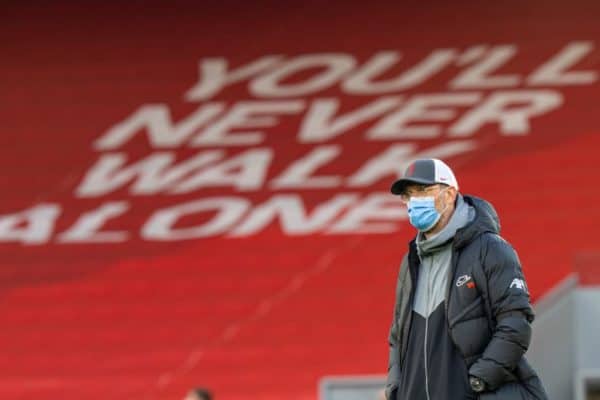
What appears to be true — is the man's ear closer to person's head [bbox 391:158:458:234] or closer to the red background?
person's head [bbox 391:158:458:234]

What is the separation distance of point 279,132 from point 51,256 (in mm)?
1675

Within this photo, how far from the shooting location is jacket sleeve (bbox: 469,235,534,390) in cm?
436

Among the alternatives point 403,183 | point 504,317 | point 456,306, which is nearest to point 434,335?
point 456,306

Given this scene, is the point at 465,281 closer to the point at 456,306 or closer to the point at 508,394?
the point at 456,306

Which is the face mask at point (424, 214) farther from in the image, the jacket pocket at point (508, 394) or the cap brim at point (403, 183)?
the jacket pocket at point (508, 394)

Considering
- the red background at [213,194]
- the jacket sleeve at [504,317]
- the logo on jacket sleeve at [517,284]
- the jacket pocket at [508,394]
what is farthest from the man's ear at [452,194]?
the red background at [213,194]

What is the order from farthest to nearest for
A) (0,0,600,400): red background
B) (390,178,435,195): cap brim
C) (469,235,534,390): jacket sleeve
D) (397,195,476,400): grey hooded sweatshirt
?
(0,0,600,400): red background < (390,178,435,195): cap brim < (397,195,476,400): grey hooded sweatshirt < (469,235,534,390): jacket sleeve

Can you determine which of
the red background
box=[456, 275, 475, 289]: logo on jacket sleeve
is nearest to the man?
box=[456, 275, 475, 289]: logo on jacket sleeve

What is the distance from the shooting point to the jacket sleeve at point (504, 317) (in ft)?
14.3

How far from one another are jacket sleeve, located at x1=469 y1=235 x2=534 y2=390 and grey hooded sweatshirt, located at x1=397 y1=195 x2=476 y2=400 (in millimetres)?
87

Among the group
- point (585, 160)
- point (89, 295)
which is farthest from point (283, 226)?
point (585, 160)

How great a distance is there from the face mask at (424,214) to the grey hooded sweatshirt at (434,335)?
0.04 metres

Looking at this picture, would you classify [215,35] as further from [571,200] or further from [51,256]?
[571,200]

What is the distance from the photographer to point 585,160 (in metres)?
10.1
